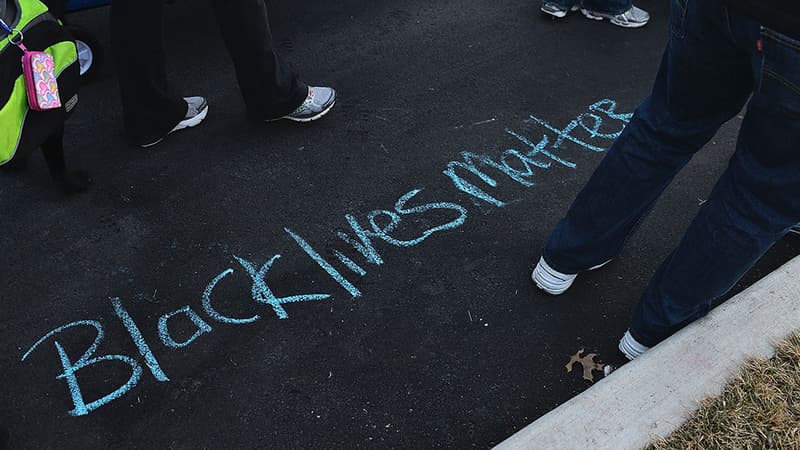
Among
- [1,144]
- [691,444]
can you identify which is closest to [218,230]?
[1,144]

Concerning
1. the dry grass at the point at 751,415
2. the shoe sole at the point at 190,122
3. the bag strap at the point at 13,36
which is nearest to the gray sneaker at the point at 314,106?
the shoe sole at the point at 190,122

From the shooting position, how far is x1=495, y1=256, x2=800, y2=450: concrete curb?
1.73 meters

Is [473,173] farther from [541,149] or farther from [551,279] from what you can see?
[551,279]

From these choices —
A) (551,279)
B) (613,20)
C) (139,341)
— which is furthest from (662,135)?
(613,20)

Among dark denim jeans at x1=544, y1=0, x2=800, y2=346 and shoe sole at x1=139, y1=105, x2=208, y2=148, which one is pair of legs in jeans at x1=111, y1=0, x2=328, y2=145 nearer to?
shoe sole at x1=139, y1=105, x2=208, y2=148

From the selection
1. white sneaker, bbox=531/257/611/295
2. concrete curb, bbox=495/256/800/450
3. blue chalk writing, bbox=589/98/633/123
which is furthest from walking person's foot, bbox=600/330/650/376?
blue chalk writing, bbox=589/98/633/123

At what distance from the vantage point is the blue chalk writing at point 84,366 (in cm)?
197

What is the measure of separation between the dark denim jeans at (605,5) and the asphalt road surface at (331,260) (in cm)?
44

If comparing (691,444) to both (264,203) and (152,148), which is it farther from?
(152,148)

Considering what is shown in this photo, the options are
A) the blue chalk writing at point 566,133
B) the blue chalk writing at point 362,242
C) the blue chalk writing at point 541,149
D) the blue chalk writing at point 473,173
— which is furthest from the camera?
the blue chalk writing at point 566,133

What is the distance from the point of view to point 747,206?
1598mm

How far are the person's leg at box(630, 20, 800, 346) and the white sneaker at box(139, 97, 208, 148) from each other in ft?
7.19

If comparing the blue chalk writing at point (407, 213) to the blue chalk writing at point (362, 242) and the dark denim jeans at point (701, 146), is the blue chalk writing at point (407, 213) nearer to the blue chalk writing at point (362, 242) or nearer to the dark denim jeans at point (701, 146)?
the blue chalk writing at point (362, 242)

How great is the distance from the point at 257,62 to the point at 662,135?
69.6 inches
